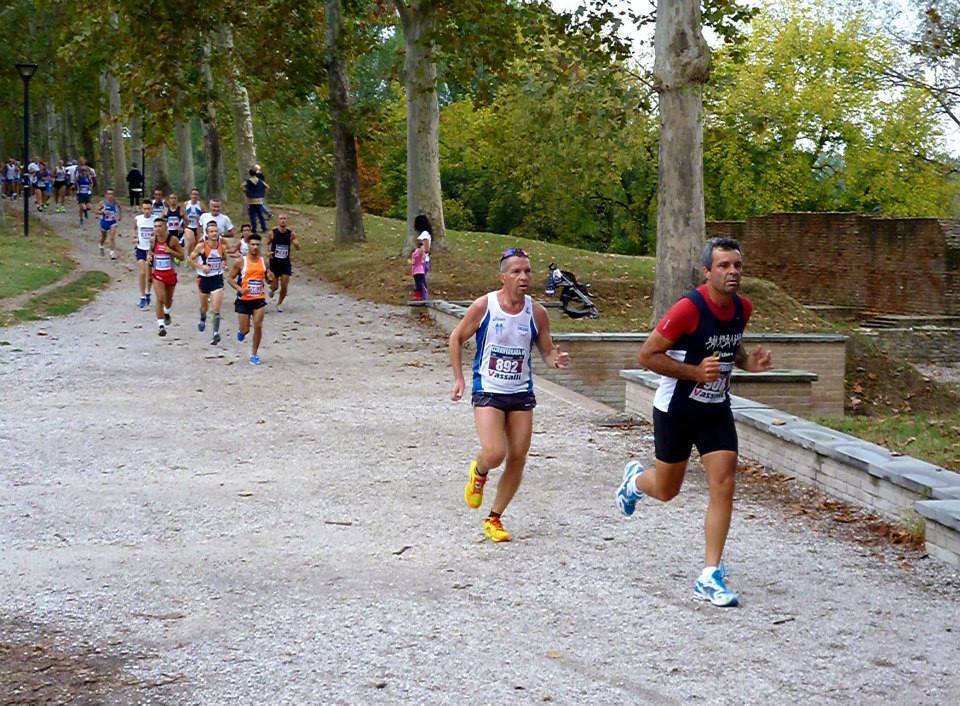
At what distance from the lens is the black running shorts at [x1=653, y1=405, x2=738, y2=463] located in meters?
7.34

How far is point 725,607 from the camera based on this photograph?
7.09 m

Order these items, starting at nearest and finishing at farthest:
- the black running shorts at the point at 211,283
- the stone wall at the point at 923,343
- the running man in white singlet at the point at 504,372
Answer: the running man in white singlet at the point at 504,372 < the black running shorts at the point at 211,283 < the stone wall at the point at 923,343

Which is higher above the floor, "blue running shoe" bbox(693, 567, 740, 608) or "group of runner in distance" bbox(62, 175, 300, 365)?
"group of runner in distance" bbox(62, 175, 300, 365)

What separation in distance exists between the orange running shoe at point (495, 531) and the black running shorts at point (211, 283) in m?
12.2

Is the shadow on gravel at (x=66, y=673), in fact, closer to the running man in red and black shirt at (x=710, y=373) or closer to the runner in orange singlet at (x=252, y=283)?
the running man in red and black shirt at (x=710, y=373)

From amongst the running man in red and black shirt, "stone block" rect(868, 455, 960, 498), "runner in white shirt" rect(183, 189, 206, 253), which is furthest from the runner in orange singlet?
the running man in red and black shirt

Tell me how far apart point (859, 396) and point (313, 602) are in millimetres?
16355

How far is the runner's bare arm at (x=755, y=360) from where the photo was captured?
24.7 feet

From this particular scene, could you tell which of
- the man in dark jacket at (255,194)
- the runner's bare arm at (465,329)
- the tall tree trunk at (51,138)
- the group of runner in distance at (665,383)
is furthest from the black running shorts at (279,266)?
the tall tree trunk at (51,138)

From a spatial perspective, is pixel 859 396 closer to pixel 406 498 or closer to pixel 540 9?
pixel 540 9

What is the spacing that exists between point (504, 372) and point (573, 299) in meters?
15.7

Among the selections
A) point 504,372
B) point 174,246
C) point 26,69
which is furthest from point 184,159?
point 504,372

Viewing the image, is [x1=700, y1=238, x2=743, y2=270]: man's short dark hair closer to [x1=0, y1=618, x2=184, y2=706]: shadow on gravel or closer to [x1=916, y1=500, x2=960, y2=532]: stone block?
[x1=916, y1=500, x2=960, y2=532]: stone block

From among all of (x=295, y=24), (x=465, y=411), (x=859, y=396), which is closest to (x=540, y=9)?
(x=295, y=24)
